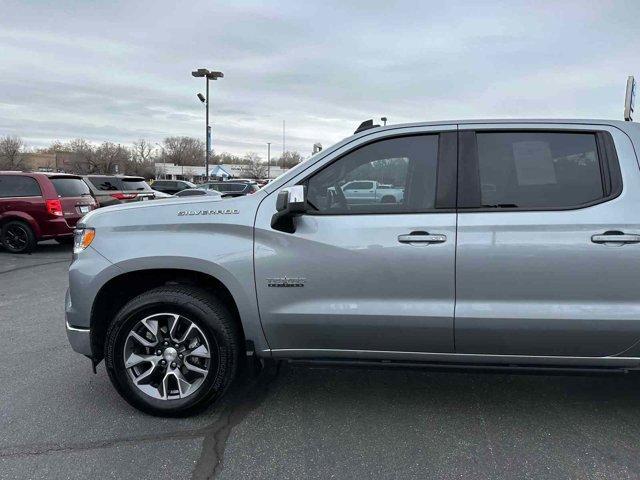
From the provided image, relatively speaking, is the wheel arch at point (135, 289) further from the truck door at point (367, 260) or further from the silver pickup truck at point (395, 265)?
the truck door at point (367, 260)

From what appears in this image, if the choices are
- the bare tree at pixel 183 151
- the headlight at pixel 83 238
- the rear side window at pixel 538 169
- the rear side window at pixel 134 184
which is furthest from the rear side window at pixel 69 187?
the bare tree at pixel 183 151

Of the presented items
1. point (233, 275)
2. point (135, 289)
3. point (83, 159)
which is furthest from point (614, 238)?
point (83, 159)

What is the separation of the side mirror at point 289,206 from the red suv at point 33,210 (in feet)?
28.8

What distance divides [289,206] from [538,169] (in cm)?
157

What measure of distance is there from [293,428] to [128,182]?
1298 cm

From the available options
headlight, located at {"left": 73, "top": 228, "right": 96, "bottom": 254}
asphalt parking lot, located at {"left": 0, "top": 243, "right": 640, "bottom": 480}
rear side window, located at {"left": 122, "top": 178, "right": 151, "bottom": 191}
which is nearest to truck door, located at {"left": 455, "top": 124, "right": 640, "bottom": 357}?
asphalt parking lot, located at {"left": 0, "top": 243, "right": 640, "bottom": 480}

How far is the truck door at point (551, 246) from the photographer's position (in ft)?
9.12

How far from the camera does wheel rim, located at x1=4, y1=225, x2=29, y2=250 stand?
33.5ft

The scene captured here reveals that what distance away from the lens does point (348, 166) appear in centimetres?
314

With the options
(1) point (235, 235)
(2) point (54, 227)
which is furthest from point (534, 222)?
(2) point (54, 227)

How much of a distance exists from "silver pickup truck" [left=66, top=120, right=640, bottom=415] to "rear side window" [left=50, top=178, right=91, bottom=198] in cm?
805

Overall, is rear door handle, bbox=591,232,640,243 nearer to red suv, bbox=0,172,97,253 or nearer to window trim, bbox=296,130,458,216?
window trim, bbox=296,130,458,216

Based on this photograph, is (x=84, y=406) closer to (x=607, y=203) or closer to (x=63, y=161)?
(x=607, y=203)

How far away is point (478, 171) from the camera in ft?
9.84
